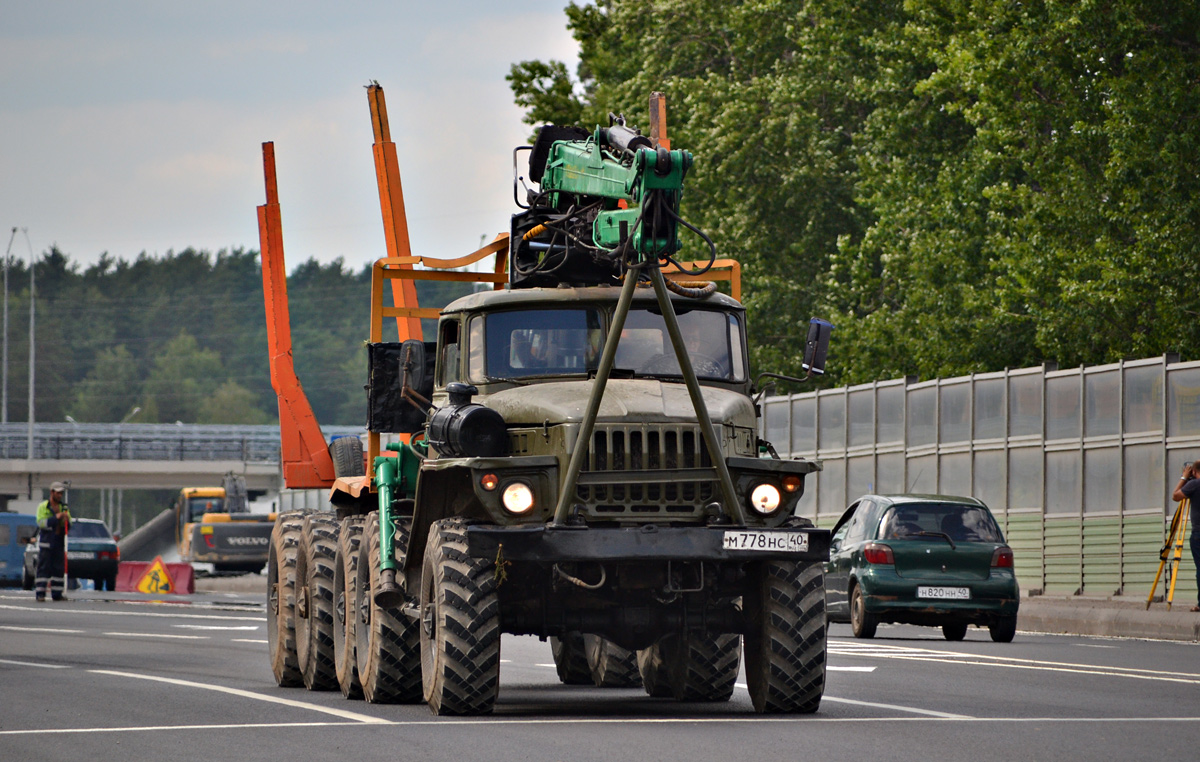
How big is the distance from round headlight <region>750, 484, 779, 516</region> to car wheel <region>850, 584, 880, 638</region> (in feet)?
34.2

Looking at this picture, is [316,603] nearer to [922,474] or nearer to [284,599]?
[284,599]

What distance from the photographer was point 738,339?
1380 centimetres

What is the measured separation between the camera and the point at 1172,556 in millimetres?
26344

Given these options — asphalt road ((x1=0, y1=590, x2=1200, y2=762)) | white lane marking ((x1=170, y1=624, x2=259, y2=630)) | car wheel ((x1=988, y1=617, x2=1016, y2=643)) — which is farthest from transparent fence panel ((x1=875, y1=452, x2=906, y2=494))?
asphalt road ((x1=0, y1=590, x2=1200, y2=762))

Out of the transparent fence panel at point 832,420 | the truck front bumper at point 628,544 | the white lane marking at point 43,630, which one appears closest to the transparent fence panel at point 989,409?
the transparent fence panel at point 832,420

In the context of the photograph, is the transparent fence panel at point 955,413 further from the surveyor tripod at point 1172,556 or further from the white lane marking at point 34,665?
the white lane marking at point 34,665

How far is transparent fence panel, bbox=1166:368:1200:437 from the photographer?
2697 cm

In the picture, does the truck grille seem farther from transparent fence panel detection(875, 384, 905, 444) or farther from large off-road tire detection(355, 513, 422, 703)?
transparent fence panel detection(875, 384, 905, 444)

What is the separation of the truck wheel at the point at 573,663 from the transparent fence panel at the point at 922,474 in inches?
709

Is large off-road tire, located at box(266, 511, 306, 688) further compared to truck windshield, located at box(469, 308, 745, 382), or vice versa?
large off-road tire, located at box(266, 511, 306, 688)

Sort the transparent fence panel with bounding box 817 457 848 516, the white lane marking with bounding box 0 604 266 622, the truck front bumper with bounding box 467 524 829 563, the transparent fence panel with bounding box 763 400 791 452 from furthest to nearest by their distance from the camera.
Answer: the transparent fence panel with bounding box 763 400 791 452
the transparent fence panel with bounding box 817 457 848 516
the white lane marking with bounding box 0 604 266 622
the truck front bumper with bounding box 467 524 829 563

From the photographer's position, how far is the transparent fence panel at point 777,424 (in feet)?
130

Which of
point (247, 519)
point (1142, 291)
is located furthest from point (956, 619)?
point (247, 519)

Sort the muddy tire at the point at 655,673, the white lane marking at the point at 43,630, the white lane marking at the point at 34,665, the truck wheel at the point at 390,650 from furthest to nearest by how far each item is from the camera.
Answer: the white lane marking at the point at 43,630 < the white lane marking at the point at 34,665 < the muddy tire at the point at 655,673 < the truck wheel at the point at 390,650
